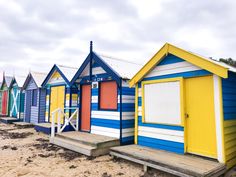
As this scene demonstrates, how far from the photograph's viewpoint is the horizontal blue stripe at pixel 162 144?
440 centimetres

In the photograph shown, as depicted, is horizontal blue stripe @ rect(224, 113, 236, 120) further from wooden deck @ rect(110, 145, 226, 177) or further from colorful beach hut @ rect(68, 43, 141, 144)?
colorful beach hut @ rect(68, 43, 141, 144)

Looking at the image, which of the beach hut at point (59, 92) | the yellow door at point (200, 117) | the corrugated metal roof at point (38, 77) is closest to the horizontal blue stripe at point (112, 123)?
the beach hut at point (59, 92)

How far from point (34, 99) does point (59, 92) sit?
3.41 metres

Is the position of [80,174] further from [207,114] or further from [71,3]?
[71,3]

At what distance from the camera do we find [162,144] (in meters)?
4.78

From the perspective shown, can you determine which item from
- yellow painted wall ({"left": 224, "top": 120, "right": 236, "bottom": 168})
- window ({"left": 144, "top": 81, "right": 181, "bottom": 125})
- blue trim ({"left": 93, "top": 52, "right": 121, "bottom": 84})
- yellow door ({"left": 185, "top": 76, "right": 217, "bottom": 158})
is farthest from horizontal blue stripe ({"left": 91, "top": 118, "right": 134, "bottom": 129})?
yellow painted wall ({"left": 224, "top": 120, "right": 236, "bottom": 168})

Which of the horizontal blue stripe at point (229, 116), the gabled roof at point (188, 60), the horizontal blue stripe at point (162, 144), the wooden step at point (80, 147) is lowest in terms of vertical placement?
the wooden step at point (80, 147)

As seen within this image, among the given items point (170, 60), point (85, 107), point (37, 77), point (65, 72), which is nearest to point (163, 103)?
point (170, 60)

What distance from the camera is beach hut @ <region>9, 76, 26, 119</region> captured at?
1367cm

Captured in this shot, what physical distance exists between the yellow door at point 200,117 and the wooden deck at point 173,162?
0.25 m

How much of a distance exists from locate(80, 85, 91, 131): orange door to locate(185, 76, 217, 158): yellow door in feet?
14.3

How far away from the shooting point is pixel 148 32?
1038 cm

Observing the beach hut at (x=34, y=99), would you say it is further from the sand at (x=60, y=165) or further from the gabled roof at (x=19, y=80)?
the sand at (x=60, y=165)

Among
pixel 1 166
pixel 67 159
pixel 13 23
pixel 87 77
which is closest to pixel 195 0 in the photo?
pixel 87 77
